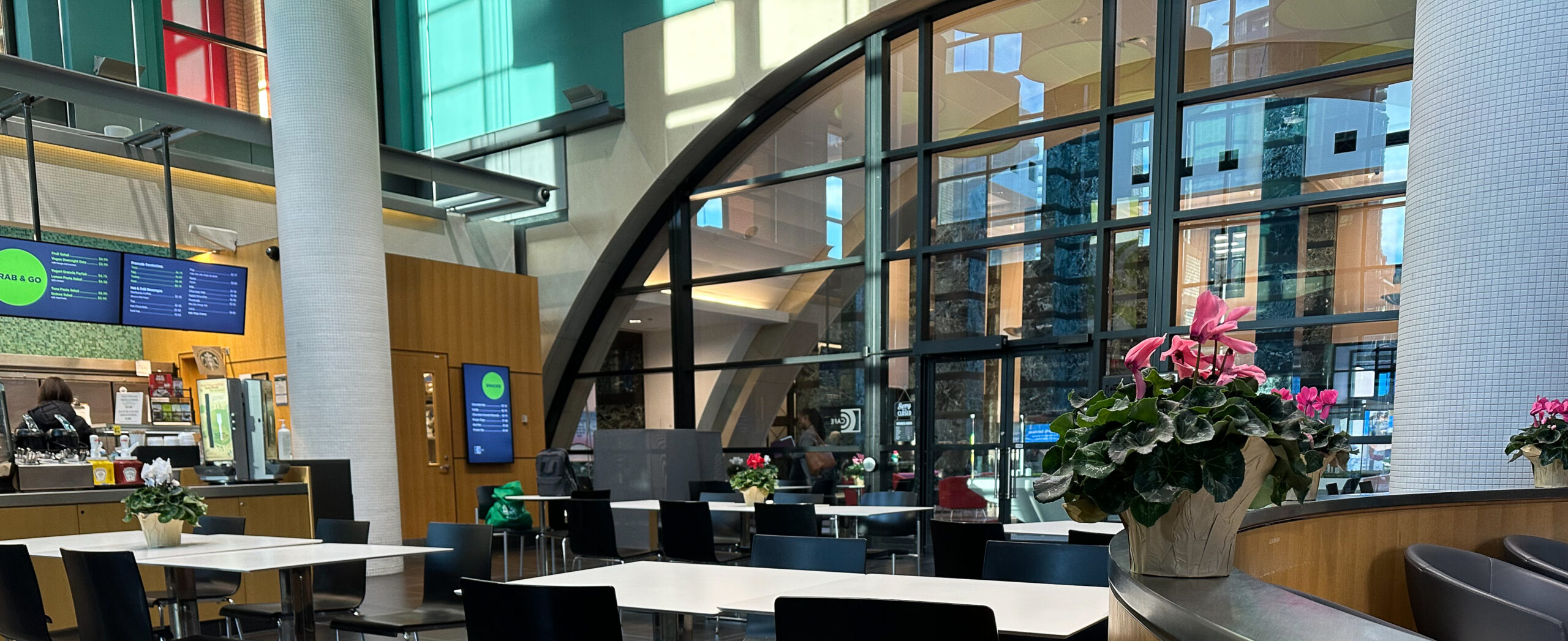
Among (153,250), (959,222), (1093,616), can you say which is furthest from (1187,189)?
(153,250)

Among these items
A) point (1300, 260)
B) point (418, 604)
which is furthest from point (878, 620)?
point (1300, 260)

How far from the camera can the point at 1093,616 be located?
2289 mm

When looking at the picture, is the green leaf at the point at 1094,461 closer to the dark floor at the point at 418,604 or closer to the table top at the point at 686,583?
the table top at the point at 686,583

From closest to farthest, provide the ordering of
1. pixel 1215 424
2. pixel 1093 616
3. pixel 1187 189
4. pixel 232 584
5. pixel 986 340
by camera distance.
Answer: pixel 1215 424
pixel 1093 616
pixel 232 584
pixel 1187 189
pixel 986 340

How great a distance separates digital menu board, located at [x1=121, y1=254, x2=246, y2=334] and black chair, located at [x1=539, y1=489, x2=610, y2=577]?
3.19 meters

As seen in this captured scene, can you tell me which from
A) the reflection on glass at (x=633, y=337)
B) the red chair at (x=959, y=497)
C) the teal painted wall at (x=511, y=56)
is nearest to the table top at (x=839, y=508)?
the red chair at (x=959, y=497)

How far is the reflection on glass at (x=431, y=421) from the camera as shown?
991 cm

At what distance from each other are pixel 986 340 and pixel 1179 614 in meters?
7.88

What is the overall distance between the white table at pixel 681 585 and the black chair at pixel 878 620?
0.45 meters

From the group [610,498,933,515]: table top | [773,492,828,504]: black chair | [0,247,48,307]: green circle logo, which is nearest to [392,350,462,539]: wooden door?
[0,247,48,307]: green circle logo

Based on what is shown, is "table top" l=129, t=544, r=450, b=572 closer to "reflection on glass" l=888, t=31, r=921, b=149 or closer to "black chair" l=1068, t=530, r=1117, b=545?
"black chair" l=1068, t=530, r=1117, b=545

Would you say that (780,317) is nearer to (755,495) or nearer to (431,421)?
(431,421)

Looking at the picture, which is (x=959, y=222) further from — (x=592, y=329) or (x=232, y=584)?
(x=232, y=584)

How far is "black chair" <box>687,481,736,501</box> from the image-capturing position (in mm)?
7719
